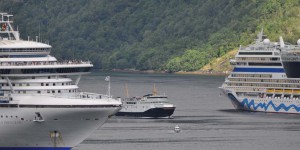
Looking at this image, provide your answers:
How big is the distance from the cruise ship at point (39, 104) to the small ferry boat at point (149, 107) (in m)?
55.9

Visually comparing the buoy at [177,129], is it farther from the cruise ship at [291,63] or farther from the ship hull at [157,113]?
the cruise ship at [291,63]

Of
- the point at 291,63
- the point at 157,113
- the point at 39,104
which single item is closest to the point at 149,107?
the point at 157,113

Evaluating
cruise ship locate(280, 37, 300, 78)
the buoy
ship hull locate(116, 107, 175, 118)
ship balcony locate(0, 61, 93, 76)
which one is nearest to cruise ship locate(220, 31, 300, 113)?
cruise ship locate(280, 37, 300, 78)

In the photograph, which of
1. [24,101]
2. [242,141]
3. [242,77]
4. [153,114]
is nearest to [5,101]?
[24,101]

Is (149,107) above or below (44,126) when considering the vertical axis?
below

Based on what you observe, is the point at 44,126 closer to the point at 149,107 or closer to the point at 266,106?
the point at 149,107

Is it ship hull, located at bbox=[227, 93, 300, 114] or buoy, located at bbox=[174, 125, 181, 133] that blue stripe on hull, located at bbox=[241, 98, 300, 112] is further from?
buoy, located at bbox=[174, 125, 181, 133]

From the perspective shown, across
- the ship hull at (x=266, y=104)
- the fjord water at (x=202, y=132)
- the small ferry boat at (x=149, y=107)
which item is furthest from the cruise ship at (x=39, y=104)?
the ship hull at (x=266, y=104)

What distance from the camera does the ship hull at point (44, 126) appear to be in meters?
115

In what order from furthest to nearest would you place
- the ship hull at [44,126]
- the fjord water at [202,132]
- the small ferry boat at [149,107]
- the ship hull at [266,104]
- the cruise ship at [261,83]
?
the cruise ship at [261,83]
the ship hull at [266,104]
the small ferry boat at [149,107]
the fjord water at [202,132]
the ship hull at [44,126]

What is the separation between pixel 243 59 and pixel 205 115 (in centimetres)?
2211

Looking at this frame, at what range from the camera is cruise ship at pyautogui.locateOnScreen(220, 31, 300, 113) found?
19212 centimetres

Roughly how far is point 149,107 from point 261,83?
91.2 ft

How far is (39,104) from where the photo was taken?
375 feet
